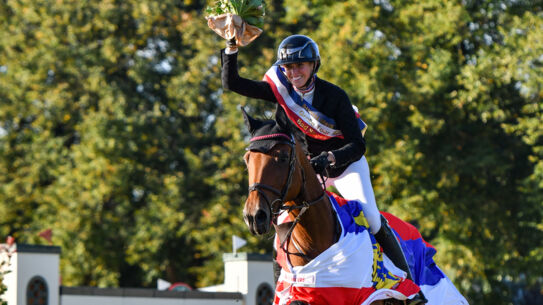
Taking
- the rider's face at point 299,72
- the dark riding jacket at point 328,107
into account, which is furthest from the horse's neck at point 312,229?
the rider's face at point 299,72

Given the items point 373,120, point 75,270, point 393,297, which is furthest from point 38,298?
point 75,270

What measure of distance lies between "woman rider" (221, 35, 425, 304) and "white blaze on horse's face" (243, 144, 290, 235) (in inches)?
26.8

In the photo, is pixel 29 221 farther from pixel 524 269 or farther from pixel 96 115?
pixel 524 269

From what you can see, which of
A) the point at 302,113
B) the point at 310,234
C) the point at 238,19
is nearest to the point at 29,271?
the point at 302,113

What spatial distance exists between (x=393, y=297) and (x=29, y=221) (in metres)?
25.5

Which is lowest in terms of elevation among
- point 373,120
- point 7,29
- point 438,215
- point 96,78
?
point 438,215

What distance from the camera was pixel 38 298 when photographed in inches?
587

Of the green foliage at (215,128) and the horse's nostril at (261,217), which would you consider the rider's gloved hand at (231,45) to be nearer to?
the horse's nostril at (261,217)

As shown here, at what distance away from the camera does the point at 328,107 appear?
A: 753cm

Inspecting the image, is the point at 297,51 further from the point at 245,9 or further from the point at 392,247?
the point at 392,247

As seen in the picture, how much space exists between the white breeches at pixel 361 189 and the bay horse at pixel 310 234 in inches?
3.4

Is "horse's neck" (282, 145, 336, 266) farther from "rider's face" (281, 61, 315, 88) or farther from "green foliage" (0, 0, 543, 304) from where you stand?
"green foliage" (0, 0, 543, 304)

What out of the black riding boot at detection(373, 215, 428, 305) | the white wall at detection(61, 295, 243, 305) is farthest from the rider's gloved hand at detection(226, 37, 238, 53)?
the white wall at detection(61, 295, 243, 305)

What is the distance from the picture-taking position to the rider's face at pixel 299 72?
7.45 metres
